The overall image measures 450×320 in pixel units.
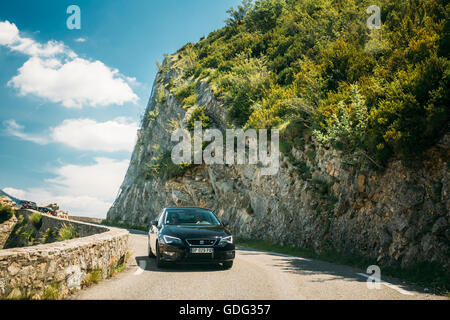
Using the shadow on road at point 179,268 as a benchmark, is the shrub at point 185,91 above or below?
above

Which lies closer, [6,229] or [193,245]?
[193,245]

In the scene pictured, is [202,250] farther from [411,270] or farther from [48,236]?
[48,236]

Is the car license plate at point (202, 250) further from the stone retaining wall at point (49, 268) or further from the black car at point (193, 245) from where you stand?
the stone retaining wall at point (49, 268)

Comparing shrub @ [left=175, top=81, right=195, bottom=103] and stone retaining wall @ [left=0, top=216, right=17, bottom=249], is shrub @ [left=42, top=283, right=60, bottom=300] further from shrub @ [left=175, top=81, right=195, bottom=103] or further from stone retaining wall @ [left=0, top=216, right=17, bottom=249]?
shrub @ [left=175, top=81, right=195, bottom=103]

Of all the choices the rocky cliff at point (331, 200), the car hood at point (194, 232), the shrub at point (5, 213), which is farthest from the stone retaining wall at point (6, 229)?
the car hood at point (194, 232)

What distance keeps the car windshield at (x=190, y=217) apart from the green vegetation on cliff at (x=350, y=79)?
224 inches

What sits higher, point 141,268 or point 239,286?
point 239,286

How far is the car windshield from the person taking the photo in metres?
9.32

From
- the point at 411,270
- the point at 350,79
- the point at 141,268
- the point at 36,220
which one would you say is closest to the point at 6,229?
the point at 36,220

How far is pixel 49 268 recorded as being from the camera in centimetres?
523

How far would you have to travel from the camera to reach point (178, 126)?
3694cm

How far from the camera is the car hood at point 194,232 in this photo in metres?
8.10

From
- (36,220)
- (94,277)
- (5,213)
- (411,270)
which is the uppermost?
(94,277)

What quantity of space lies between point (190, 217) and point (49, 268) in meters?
4.77
